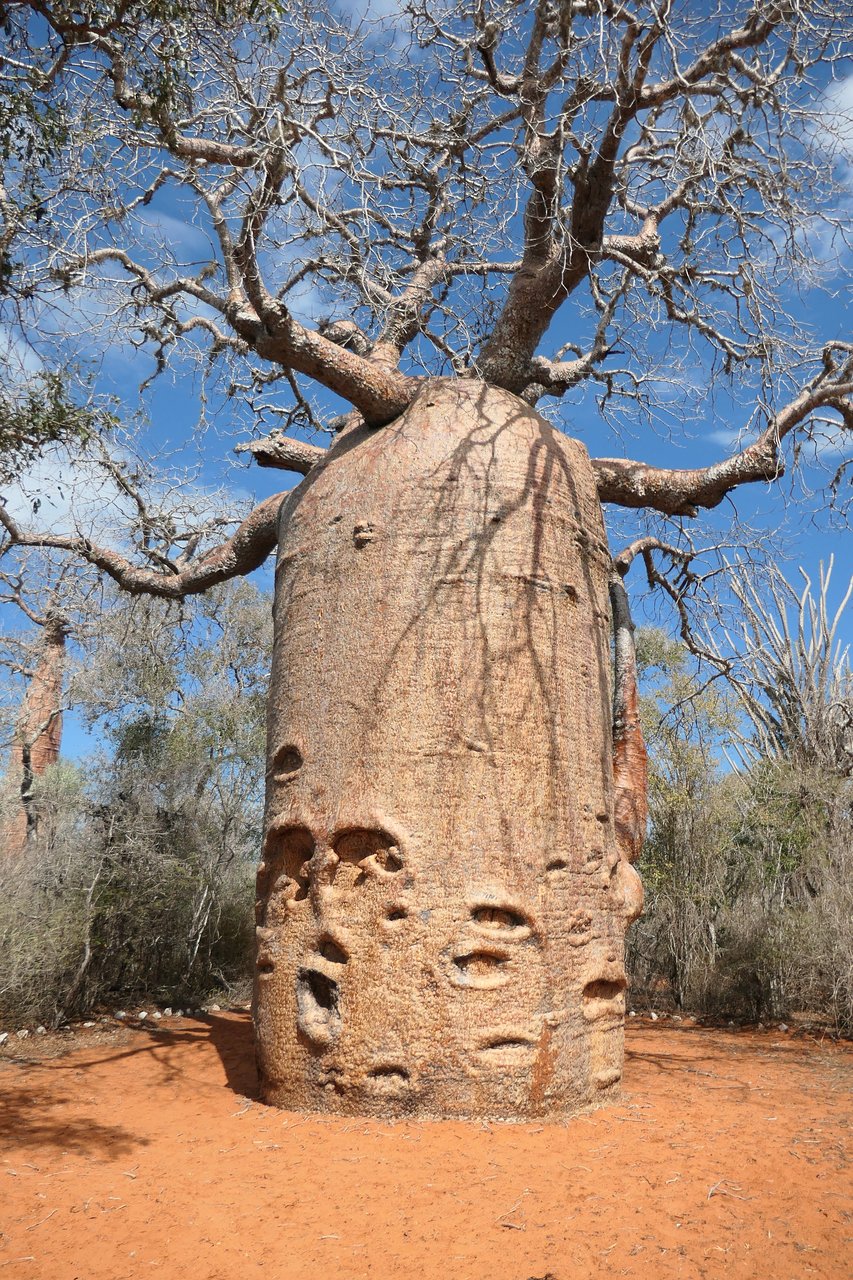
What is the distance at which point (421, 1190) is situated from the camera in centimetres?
267

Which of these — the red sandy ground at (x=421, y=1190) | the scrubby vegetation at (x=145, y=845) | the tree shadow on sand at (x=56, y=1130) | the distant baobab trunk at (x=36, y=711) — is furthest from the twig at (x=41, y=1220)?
the distant baobab trunk at (x=36, y=711)

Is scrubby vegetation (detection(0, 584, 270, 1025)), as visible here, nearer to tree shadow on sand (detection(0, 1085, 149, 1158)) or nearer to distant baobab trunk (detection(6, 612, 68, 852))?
distant baobab trunk (detection(6, 612, 68, 852))

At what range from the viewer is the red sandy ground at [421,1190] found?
7.46 feet

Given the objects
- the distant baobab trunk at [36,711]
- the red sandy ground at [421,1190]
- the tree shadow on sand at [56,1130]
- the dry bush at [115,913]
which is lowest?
the tree shadow on sand at [56,1130]

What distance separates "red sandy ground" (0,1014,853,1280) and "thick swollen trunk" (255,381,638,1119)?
26cm

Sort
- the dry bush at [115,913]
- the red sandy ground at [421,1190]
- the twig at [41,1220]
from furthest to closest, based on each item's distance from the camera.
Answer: the dry bush at [115,913]
the twig at [41,1220]
the red sandy ground at [421,1190]

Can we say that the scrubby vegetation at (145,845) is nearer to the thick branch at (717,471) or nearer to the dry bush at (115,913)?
the dry bush at (115,913)

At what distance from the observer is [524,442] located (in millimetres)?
4129

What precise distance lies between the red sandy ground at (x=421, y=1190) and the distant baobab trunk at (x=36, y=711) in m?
4.28

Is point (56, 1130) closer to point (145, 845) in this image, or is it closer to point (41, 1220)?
point (41, 1220)

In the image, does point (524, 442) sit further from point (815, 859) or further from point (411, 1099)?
point (815, 859)

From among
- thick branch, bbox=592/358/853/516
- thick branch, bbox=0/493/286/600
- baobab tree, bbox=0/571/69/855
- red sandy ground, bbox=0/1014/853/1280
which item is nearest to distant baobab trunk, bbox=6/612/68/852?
baobab tree, bbox=0/571/69/855

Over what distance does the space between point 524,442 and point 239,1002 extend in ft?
16.8

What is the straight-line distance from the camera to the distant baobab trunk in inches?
303
